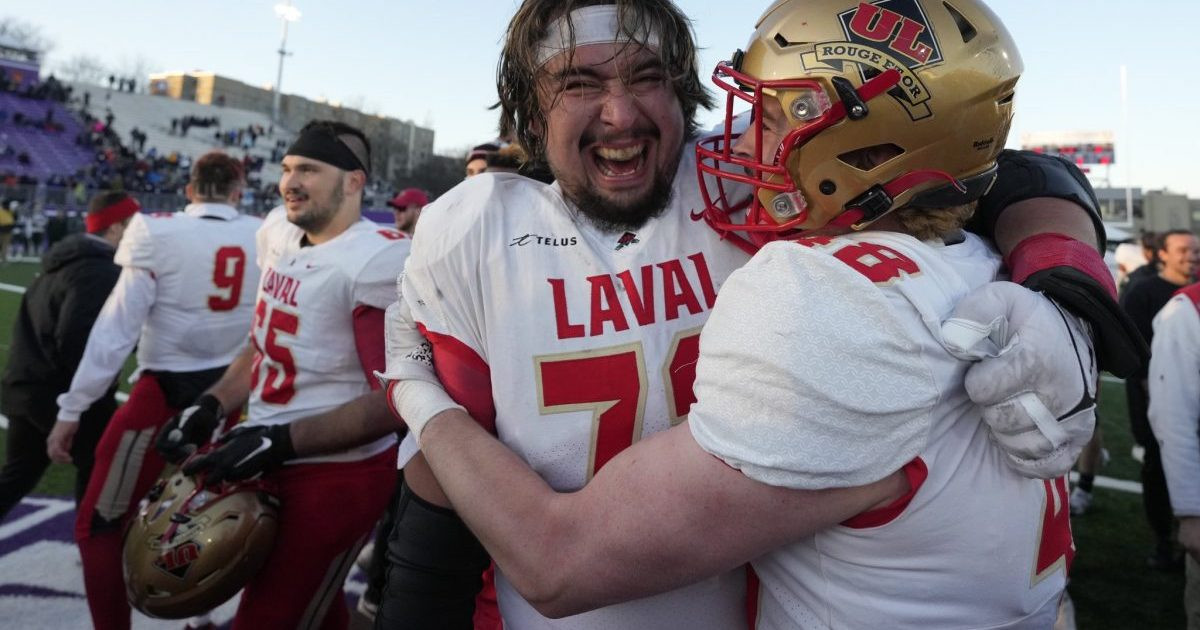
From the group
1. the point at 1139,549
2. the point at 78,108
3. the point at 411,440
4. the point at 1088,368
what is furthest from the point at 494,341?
the point at 78,108

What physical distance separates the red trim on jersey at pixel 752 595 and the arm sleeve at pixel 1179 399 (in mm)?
2087

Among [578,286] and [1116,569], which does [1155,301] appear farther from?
[578,286]

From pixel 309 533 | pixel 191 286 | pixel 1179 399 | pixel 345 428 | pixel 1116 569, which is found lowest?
pixel 1116 569

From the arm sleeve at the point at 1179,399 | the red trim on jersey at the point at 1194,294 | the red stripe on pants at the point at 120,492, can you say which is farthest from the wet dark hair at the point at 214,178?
the red trim on jersey at the point at 1194,294

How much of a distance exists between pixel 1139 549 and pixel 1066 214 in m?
4.83

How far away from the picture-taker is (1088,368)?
3.68 feet

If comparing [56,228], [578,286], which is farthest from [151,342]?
[56,228]

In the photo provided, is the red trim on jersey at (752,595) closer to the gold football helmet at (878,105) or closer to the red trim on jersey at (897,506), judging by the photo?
the red trim on jersey at (897,506)

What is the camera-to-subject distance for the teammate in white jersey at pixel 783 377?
3.35 feet

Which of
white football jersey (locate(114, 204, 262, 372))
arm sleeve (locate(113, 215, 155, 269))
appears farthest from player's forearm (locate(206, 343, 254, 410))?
arm sleeve (locate(113, 215, 155, 269))

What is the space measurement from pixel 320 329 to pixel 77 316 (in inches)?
81.1

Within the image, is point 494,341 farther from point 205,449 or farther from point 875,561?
point 205,449

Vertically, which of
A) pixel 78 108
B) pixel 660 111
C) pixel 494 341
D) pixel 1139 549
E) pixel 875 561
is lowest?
pixel 1139 549

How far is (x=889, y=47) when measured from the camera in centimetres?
128
